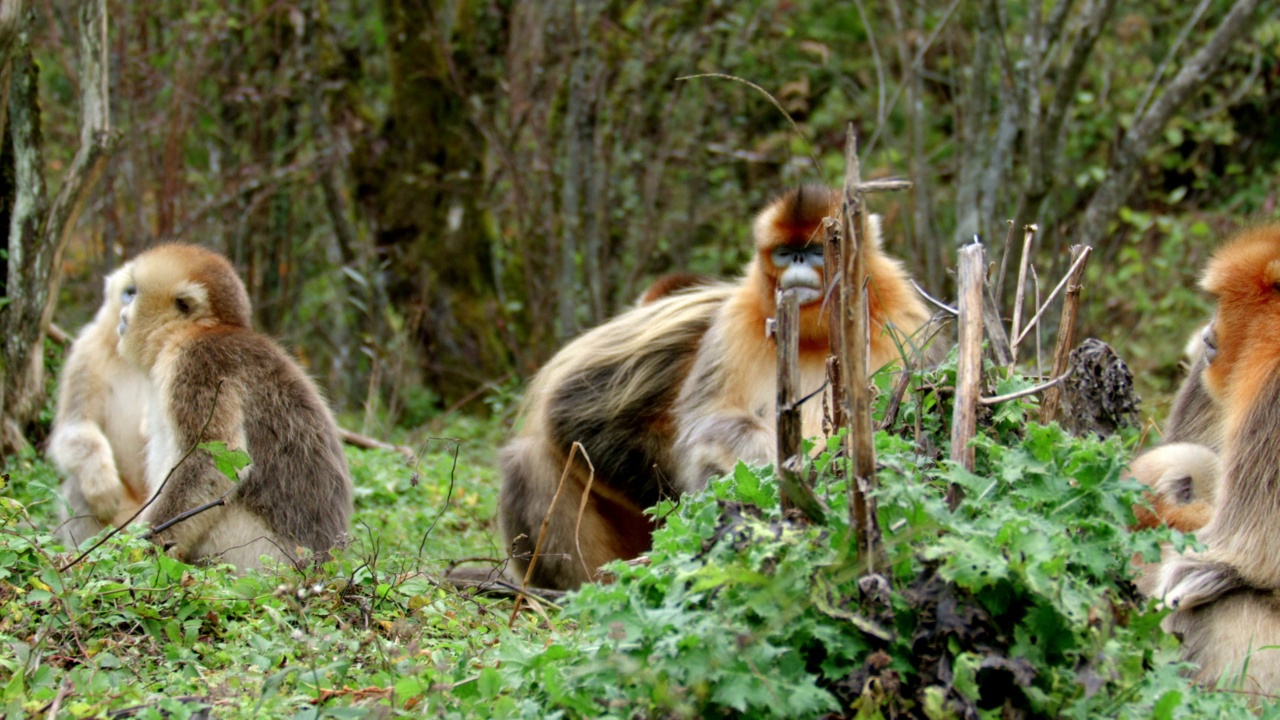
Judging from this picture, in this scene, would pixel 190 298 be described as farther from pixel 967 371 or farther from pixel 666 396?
pixel 967 371

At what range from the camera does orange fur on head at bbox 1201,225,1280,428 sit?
3.58 meters

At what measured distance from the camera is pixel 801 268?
4516 mm

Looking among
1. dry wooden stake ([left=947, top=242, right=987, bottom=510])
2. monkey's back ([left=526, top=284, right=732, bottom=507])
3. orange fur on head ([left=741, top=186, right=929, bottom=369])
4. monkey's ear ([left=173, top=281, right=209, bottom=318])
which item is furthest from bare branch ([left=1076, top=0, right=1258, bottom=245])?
monkey's ear ([left=173, top=281, right=209, bottom=318])

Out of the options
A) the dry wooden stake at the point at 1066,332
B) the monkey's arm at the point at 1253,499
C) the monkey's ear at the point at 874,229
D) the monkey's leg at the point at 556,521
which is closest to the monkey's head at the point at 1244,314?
the monkey's arm at the point at 1253,499

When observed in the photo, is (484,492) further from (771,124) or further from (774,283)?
(771,124)

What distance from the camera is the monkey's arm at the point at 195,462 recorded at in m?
4.45

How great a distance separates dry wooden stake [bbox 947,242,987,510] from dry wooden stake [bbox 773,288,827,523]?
1.25 ft

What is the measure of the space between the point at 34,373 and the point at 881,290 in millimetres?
3971

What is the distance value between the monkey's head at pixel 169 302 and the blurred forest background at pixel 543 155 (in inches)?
99.7

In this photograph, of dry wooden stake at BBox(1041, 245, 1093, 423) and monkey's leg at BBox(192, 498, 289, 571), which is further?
monkey's leg at BBox(192, 498, 289, 571)

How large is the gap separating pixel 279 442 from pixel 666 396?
1.58 meters

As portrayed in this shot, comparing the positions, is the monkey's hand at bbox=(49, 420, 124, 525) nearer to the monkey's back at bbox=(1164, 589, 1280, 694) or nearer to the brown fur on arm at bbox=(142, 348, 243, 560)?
the brown fur on arm at bbox=(142, 348, 243, 560)

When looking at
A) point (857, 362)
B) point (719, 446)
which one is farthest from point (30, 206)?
point (857, 362)

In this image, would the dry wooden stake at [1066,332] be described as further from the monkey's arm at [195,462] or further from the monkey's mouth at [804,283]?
the monkey's arm at [195,462]
